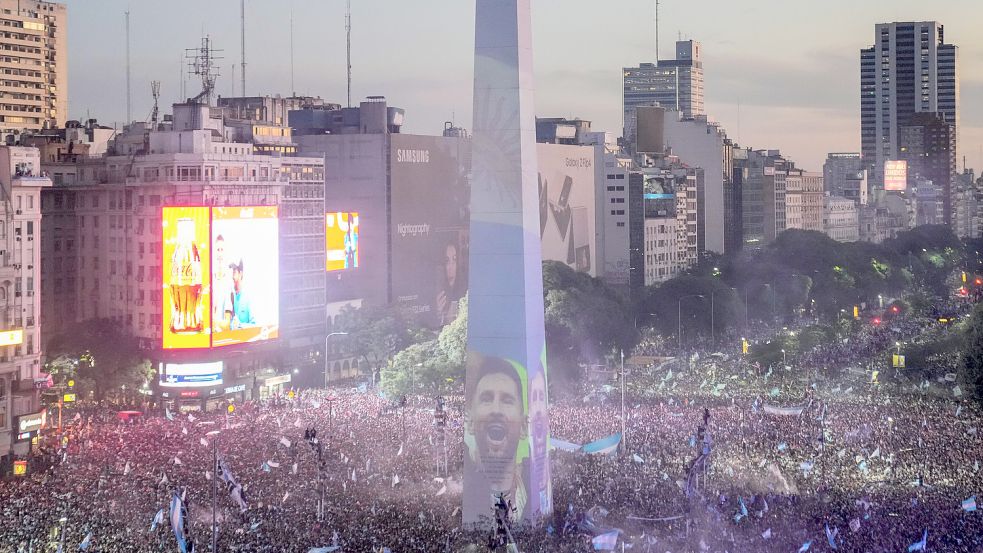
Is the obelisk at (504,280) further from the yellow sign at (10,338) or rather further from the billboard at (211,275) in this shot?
the billboard at (211,275)

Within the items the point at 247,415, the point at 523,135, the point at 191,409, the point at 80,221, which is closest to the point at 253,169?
the point at 80,221

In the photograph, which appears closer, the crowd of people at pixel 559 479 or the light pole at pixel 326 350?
the crowd of people at pixel 559 479

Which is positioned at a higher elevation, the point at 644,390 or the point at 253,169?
the point at 253,169

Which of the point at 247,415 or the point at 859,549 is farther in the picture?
the point at 247,415

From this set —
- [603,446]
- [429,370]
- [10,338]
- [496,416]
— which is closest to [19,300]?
[10,338]

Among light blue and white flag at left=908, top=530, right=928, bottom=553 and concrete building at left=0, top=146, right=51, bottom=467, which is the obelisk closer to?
light blue and white flag at left=908, top=530, right=928, bottom=553

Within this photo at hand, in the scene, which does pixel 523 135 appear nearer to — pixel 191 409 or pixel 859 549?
pixel 859 549

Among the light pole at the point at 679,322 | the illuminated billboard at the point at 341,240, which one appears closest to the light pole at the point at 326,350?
the illuminated billboard at the point at 341,240
